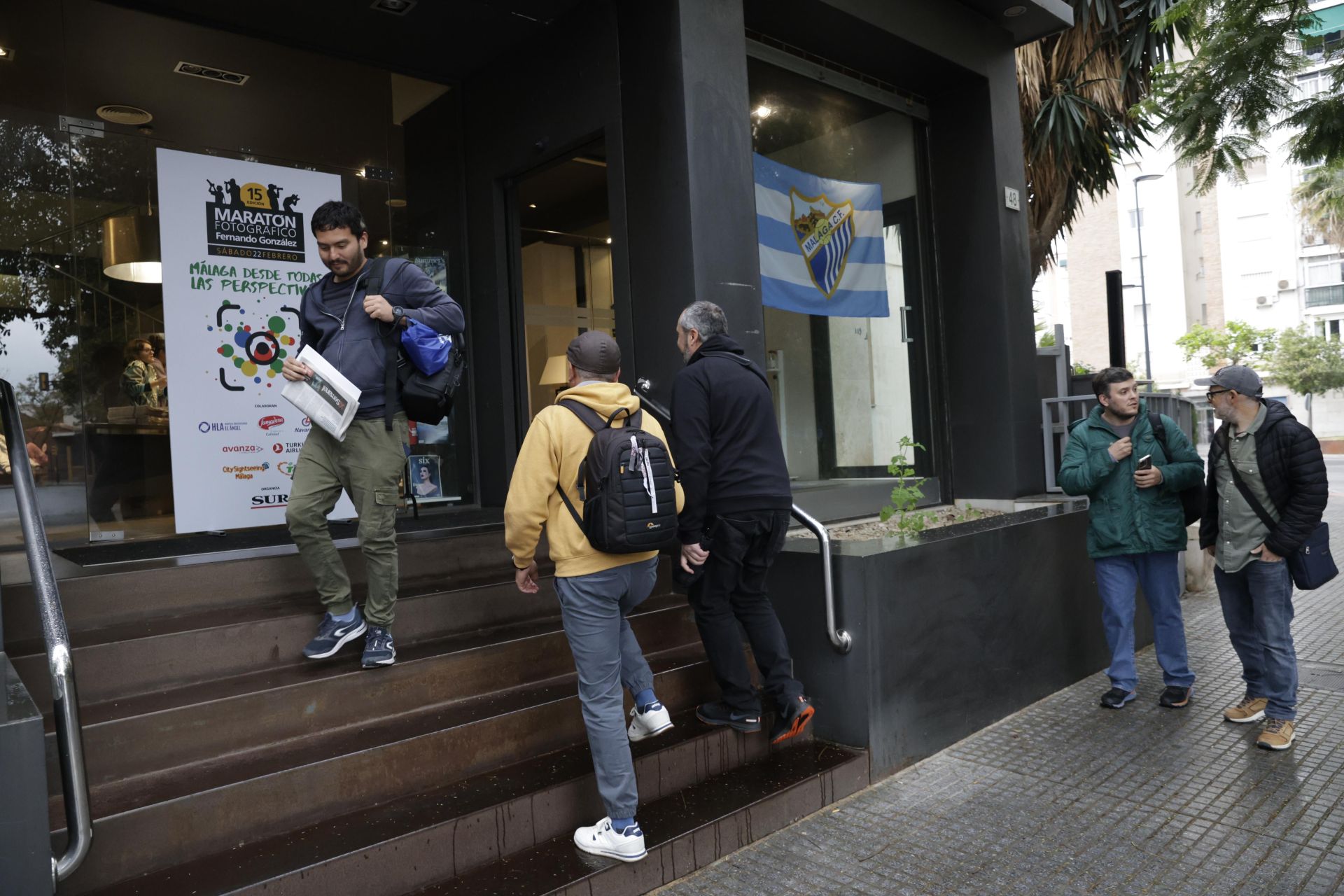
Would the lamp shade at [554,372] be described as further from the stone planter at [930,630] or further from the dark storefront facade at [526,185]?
the stone planter at [930,630]

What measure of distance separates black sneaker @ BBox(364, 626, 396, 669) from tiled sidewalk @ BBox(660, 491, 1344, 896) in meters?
1.38

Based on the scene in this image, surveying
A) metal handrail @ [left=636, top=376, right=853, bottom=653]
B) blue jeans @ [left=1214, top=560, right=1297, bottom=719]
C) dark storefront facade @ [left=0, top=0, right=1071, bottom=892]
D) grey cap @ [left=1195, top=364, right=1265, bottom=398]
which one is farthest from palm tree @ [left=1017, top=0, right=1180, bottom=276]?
metal handrail @ [left=636, top=376, right=853, bottom=653]

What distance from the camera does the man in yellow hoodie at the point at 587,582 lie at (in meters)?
3.18

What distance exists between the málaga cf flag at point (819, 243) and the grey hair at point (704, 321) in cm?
233

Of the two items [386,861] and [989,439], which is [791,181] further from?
[386,861]

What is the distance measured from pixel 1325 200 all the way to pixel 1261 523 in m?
16.6

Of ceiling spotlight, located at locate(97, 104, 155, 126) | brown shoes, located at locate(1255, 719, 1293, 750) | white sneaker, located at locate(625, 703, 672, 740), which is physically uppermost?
ceiling spotlight, located at locate(97, 104, 155, 126)

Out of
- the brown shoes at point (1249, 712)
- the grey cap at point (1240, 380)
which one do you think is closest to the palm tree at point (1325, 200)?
the grey cap at point (1240, 380)

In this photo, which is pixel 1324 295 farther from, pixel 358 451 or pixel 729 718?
pixel 358 451

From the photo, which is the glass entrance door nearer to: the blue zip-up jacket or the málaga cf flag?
the málaga cf flag

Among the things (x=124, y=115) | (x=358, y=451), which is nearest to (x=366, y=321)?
(x=358, y=451)

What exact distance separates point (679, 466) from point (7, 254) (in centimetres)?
447

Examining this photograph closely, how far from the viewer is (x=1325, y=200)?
17438mm

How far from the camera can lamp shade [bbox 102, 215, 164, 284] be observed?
579 centimetres
